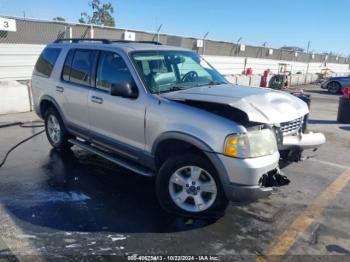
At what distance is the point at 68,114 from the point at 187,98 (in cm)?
260

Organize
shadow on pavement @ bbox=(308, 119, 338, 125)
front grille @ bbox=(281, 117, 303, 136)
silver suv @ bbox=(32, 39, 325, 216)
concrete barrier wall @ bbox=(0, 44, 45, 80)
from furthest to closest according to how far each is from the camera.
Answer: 1. concrete barrier wall @ bbox=(0, 44, 45, 80)
2. shadow on pavement @ bbox=(308, 119, 338, 125)
3. front grille @ bbox=(281, 117, 303, 136)
4. silver suv @ bbox=(32, 39, 325, 216)

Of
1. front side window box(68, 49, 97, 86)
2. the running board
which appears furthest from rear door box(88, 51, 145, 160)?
front side window box(68, 49, 97, 86)

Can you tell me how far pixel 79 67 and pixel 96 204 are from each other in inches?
89.8

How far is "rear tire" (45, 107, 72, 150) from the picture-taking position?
20.9 feet

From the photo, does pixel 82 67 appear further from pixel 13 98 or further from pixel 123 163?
pixel 13 98

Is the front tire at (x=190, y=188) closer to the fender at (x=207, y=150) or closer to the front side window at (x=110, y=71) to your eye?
the fender at (x=207, y=150)

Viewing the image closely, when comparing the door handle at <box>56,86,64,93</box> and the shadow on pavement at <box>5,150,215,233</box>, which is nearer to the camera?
the shadow on pavement at <box>5,150,215,233</box>

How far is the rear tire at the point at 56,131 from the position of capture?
20.9 ft

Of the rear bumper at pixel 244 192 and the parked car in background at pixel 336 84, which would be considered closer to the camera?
the rear bumper at pixel 244 192

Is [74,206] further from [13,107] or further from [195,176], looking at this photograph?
[13,107]

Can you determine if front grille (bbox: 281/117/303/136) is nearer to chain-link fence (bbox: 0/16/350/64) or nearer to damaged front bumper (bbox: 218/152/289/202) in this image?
damaged front bumper (bbox: 218/152/289/202)

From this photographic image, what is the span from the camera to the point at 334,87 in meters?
21.1

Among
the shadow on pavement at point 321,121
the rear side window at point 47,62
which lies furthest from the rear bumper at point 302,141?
the shadow on pavement at point 321,121

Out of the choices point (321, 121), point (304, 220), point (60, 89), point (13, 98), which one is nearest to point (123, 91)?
point (60, 89)
